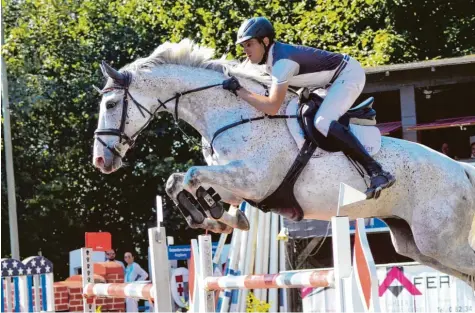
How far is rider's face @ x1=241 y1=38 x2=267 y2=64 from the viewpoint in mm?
6930

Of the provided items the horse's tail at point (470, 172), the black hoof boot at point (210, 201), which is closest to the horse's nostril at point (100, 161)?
the black hoof boot at point (210, 201)

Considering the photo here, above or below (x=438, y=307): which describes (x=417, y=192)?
above

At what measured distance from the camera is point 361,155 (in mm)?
6945

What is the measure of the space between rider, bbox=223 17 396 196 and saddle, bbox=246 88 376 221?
0.19 ft

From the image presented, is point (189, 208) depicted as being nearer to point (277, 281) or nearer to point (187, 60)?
point (277, 281)

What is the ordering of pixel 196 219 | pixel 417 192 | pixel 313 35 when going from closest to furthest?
pixel 196 219 → pixel 417 192 → pixel 313 35

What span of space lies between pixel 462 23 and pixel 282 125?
1760 centimetres

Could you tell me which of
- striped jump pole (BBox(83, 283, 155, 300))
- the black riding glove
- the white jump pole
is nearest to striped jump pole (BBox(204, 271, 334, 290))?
the white jump pole

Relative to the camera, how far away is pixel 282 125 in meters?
7.05

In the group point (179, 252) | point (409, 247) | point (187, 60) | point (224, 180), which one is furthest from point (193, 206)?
point (179, 252)

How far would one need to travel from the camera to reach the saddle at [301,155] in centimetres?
692

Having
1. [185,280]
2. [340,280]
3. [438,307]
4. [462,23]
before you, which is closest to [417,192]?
[340,280]

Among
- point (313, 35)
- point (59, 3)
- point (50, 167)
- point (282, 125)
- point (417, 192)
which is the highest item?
point (59, 3)

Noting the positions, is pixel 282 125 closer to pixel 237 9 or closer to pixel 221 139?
pixel 221 139
